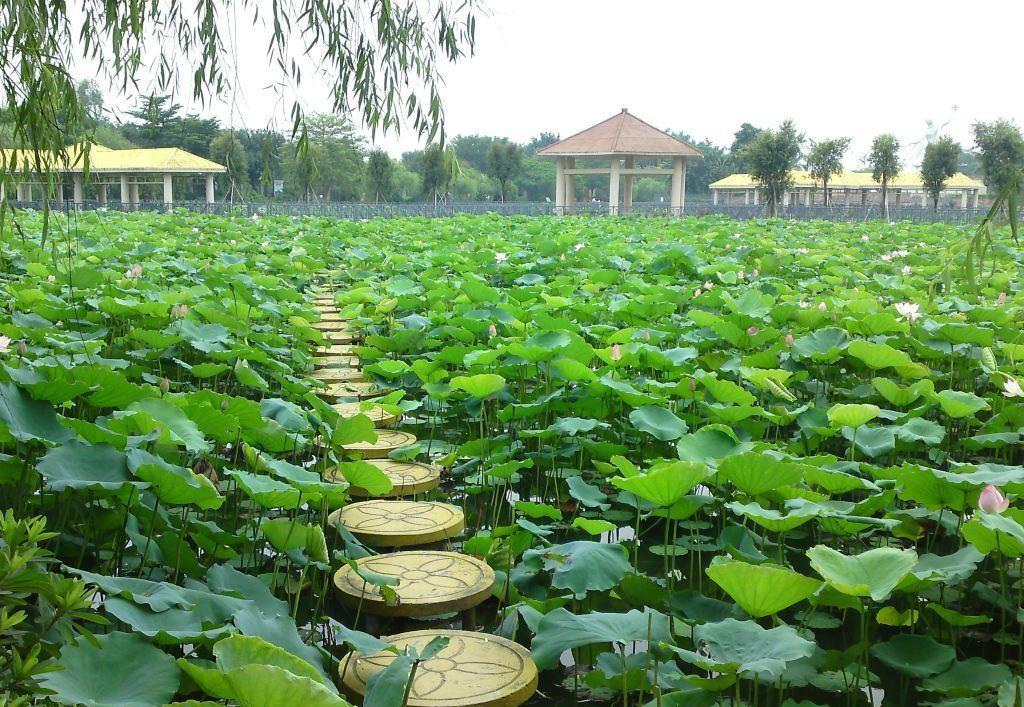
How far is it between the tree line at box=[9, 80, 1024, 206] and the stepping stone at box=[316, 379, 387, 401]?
88cm

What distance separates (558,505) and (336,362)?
2.29 metres

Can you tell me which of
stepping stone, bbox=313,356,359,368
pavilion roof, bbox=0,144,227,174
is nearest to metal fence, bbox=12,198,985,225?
pavilion roof, bbox=0,144,227,174

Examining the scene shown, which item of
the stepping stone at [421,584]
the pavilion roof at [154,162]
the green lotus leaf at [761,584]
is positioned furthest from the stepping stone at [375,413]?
the pavilion roof at [154,162]

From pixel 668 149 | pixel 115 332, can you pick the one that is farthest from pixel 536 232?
pixel 668 149

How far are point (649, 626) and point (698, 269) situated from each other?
5624 mm

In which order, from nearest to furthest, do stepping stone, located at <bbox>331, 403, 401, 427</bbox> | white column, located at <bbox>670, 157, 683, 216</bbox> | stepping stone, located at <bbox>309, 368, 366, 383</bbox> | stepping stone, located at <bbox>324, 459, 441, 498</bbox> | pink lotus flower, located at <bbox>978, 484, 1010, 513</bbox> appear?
pink lotus flower, located at <bbox>978, 484, 1010, 513</bbox> → stepping stone, located at <bbox>324, 459, 441, 498</bbox> → stepping stone, located at <bbox>331, 403, 401, 427</bbox> → stepping stone, located at <bbox>309, 368, 366, 383</bbox> → white column, located at <bbox>670, 157, 683, 216</bbox>

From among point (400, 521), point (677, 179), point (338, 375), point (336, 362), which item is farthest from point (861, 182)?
point (400, 521)

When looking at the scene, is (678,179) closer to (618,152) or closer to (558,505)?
(618,152)

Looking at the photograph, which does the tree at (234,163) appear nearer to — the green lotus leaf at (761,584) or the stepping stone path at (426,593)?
the stepping stone path at (426,593)

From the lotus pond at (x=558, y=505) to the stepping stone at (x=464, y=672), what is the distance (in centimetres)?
9

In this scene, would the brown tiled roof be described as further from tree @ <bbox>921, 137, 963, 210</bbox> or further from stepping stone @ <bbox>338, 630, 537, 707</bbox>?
stepping stone @ <bbox>338, 630, 537, 707</bbox>

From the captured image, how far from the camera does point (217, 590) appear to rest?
5.26ft

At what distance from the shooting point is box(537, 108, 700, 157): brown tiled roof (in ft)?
104

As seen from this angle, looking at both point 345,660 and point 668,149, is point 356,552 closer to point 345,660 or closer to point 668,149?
point 345,660
